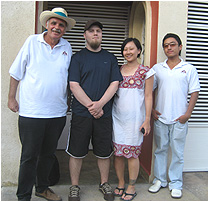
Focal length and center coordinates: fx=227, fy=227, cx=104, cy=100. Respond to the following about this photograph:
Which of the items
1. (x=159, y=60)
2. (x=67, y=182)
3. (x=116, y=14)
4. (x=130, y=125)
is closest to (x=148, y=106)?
(x=130, y=125)

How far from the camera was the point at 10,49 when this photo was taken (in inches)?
118

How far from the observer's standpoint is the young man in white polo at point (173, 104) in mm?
2975

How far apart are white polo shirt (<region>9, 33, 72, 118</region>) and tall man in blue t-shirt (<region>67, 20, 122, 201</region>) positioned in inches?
7.9

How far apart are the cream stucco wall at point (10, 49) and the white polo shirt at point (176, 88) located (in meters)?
1.90

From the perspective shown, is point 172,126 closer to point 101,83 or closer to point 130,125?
point 130,125

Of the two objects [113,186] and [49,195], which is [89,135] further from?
[113,186]

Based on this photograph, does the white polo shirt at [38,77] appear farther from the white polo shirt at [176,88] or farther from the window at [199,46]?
the window at [199,46]

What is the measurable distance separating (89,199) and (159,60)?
212 cm

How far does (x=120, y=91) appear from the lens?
2.79m

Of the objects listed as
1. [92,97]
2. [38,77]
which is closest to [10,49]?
[38,77]

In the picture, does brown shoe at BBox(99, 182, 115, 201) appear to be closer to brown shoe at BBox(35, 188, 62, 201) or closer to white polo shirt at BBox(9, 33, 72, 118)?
brown shoe at BBox(35, 188, 62, 201)

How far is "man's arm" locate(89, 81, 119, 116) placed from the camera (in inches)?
102

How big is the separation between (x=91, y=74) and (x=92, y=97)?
10.6 inches

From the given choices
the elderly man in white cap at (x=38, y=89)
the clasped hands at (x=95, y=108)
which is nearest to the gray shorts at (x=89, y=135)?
the clasped hands at (x=95, y=108)
